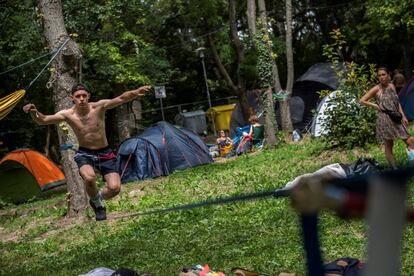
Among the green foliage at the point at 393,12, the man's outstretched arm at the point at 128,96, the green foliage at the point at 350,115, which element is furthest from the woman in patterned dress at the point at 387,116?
the green foliage at the point at 393,12

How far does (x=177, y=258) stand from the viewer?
568 centimetres

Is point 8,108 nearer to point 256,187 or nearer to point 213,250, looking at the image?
point 256,187

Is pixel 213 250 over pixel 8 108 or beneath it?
beneath

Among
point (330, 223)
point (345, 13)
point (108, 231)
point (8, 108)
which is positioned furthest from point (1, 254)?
point (345, 13)

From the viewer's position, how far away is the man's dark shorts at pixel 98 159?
21.0 feet

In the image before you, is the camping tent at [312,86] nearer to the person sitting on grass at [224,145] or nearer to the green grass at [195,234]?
the person sitting on grass at [224,145]

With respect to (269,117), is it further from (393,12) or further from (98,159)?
(98,159)

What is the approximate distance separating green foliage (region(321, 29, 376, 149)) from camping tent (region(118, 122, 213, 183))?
15.4 ft

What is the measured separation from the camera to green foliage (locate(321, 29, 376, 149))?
10.5 m

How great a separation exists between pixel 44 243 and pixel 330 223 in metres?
3.82

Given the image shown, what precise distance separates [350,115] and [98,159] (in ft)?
18.8

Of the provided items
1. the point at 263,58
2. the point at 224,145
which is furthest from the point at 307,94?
the point at 263,58

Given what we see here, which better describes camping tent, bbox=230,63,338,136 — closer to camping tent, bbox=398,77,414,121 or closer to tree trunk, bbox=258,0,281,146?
tree trunk, bbox=258,0,281,146

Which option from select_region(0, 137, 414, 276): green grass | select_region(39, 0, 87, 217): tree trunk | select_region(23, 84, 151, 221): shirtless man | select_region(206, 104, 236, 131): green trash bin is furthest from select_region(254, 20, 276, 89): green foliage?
select_region(23, 84, 151, 221): shirtless man
